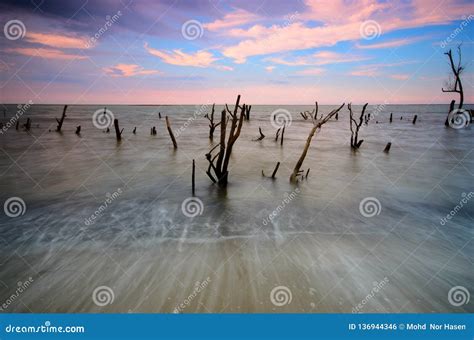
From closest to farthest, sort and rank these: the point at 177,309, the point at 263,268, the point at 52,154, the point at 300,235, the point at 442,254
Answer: the point at 177,309
the point at 263,268
the point at 442,254
the point at 300,235
the point at 52,154

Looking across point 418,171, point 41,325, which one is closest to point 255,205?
point 41,325

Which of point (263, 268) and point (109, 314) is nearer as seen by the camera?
point (109, 314)

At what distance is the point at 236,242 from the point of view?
6094 millimetres

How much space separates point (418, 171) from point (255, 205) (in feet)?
32.8

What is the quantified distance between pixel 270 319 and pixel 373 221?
16.7ft

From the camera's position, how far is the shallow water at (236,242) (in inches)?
171

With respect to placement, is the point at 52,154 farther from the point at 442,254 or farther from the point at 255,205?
the point at 442,254

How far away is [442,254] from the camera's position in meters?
5.81

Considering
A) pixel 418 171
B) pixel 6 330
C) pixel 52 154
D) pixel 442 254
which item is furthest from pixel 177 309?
pixel 52 154

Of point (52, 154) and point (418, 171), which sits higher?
point (418, 171)

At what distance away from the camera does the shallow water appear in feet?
14.2

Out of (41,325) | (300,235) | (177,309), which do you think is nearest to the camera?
(41,325)

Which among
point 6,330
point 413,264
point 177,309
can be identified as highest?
point 413,264

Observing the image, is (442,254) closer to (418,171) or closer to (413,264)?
(413,264)
